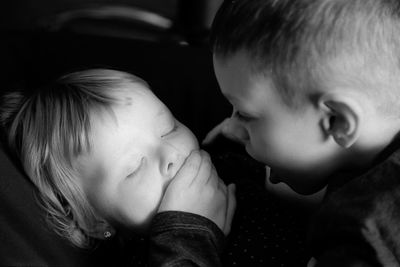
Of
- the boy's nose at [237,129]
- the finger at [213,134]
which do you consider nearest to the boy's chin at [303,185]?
the boy's nose at [237,129]

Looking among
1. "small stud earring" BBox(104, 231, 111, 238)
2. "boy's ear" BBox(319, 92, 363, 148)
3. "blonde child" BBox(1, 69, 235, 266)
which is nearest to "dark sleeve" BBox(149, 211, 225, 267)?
"blonde child" BBox(1, 69, 235, 266)

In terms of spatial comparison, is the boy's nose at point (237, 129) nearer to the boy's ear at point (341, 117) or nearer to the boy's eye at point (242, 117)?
the boy's eye at point (242, 117)

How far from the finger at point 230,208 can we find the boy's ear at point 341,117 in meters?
0.28

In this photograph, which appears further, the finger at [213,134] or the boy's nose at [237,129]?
the finger at [213,134]

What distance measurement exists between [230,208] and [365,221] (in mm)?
347

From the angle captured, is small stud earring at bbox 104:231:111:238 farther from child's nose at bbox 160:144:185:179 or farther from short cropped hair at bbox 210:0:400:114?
short cropped hair at bbox 210:0:400:114

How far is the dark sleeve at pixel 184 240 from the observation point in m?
0.82

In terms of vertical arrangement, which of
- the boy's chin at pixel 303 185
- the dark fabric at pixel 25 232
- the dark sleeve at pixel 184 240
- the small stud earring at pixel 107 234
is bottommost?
the small stud earring at pixel 107 234

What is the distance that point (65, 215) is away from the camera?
93 cm

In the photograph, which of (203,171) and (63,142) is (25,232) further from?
(203,171)

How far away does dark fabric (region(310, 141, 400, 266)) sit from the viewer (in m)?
0.63

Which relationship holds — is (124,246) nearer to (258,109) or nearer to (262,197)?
(262,197)

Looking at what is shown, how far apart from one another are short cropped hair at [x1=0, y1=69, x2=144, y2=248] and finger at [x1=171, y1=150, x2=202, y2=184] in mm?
162

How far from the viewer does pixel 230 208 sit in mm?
946
